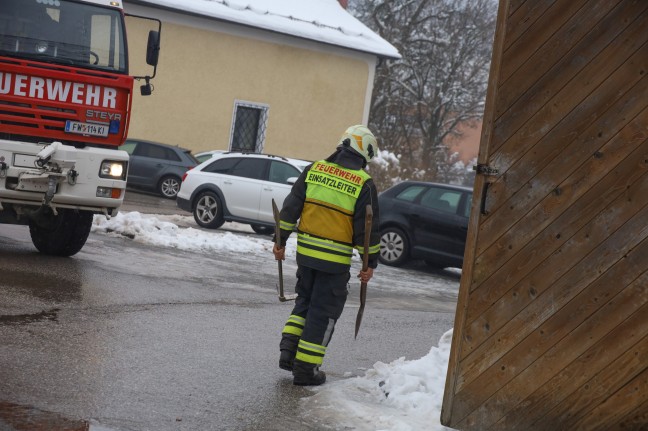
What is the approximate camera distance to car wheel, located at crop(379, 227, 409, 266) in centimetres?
1719

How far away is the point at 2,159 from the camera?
10461mm

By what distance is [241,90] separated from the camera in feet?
103

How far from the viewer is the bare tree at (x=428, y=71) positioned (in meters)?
45.1

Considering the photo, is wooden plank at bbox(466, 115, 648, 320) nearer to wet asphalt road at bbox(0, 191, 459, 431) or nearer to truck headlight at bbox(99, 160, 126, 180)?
wet asphalt road at bbox(0, 191, 459, 431)

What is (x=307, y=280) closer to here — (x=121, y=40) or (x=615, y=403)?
(x=615, y=403)

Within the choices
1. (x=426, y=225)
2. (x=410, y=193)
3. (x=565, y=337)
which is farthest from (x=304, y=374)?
(x=410, y=193)

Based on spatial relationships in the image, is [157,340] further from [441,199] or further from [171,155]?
[171,155]

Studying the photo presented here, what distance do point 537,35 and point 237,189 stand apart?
1357cm

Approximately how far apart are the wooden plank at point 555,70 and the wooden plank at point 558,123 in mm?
42

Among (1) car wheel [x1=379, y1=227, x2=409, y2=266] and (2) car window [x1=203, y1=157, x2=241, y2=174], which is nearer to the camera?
(1) car wheel [x1=379, y1=227, x2=409, y2=266]

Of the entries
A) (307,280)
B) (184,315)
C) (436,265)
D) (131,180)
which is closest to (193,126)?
(131,180)

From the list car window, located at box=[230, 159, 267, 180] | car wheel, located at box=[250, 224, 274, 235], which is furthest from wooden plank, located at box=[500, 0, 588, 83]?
car wheel, located at box=[250, 224, 274, 235]

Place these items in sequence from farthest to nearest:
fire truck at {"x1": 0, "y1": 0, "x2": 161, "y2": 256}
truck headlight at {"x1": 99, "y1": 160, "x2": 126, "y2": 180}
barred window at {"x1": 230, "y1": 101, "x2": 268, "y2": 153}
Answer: barred window at {"x1": 230, "y1": 101, "x2": 268, "y2": 153}
truck headlight at {"x1": 99, "y1": 160, "x2": 126, "y2": 180}
fire truck at {"x1": 0, "y1": 0, "x2": 161, "y2": 256}

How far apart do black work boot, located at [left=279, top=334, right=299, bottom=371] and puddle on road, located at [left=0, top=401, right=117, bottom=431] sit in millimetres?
2080
